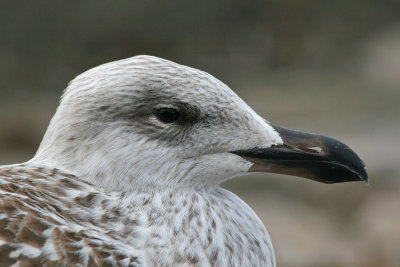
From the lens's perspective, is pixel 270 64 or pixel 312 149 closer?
pixel 312 149

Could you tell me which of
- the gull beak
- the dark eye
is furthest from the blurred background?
the dark eye

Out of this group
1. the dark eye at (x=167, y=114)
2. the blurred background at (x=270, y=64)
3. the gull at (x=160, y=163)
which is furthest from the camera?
the blurred background at (x=270, y=64)

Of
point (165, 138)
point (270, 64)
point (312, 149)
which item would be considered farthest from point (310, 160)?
point (270, 64)

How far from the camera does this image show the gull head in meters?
2.40

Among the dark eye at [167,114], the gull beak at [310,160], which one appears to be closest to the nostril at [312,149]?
the gull beak at [310,160]

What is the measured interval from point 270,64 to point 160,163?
7.51 metres

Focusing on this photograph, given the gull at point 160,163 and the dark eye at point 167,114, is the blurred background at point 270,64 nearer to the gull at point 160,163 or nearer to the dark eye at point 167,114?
the gull at point 160,163

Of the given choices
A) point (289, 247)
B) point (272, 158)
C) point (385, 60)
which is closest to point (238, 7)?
point (385, 60)

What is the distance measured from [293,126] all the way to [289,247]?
266 centimetres

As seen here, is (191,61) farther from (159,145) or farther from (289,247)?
(159,145)

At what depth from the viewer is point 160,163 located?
2.42 m

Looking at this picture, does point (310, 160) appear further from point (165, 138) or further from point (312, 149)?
point (165, 138)

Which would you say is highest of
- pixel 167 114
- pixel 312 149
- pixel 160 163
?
pixel 312 149

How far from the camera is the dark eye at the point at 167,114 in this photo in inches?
95.7
